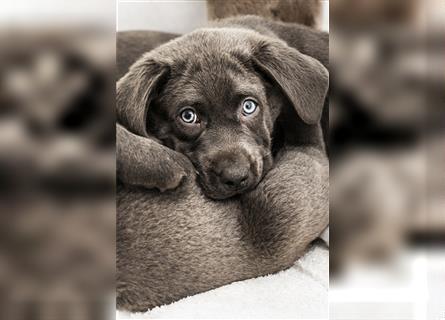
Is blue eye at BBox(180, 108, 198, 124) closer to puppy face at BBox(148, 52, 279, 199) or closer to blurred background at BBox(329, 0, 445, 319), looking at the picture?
puppy face at BBox(148, 52, 279, 199)

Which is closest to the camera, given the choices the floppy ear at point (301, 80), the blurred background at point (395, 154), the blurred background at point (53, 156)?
the blurred background at point (53, 156)

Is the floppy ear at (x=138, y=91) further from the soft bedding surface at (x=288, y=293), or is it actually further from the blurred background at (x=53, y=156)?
the soft bedding surface at (x=288, y=293)

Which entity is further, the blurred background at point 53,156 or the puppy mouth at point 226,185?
the puppy mouth at point 226,185

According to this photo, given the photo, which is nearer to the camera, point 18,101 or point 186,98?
point 18,101

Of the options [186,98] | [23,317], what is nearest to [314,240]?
[186,98]

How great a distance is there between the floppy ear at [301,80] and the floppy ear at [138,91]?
0.61ft

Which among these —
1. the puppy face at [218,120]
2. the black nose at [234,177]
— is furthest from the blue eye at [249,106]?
the black nose at [234,177]

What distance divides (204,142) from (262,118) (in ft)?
0.39

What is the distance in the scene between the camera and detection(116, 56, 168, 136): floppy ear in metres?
0.97

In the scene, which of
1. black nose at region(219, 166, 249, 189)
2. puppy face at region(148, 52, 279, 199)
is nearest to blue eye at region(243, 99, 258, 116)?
puppy face at region(148, 52, 279, 199)

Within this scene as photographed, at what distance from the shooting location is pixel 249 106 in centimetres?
99

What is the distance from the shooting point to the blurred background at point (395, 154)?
90 cm

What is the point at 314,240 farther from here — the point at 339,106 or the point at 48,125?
the point at 48,125

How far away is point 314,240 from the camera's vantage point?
3.32 ft
